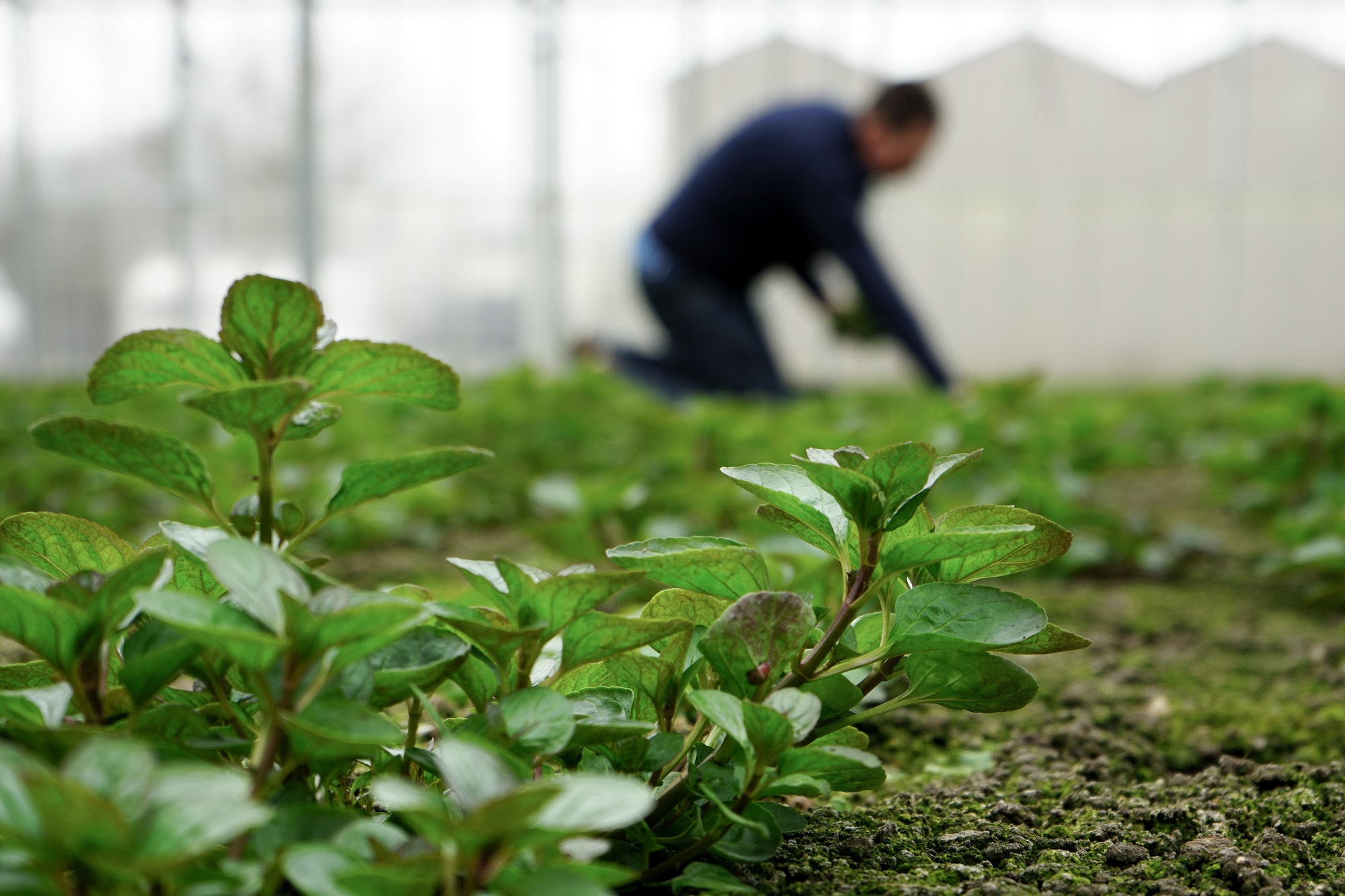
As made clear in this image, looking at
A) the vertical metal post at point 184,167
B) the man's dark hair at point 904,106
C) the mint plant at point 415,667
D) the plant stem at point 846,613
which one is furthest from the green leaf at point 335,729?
the vertical metal post at point 184,167

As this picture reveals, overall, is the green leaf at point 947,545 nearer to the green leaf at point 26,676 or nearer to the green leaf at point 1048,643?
the green leaf at point 1048,643

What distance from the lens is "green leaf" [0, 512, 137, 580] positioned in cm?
53

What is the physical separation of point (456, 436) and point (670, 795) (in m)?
2.16

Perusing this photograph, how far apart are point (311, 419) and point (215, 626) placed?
16 cm

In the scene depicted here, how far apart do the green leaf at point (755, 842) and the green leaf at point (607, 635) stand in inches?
3.9

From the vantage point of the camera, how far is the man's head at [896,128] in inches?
173

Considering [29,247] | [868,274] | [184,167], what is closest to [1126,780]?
[868,274]

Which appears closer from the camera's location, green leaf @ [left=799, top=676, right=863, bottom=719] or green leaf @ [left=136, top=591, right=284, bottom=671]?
green leaf @ [left=136, top=591, right=284, bottom=671]

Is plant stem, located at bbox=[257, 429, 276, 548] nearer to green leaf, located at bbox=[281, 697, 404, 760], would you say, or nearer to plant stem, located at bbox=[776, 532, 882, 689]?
green leaf, located at bbox=[281, 697, 404, 760]

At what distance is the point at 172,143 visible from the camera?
8391 millimetres

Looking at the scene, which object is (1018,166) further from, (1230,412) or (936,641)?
(936,641)

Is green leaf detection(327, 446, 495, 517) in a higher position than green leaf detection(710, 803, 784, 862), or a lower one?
higher

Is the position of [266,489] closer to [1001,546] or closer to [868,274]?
[1001,546]

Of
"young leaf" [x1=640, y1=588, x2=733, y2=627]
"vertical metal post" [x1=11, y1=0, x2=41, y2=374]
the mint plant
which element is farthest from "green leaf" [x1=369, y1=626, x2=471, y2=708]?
"vertical metal post" [x1=11, y1=0, x2=41, y2=374]
